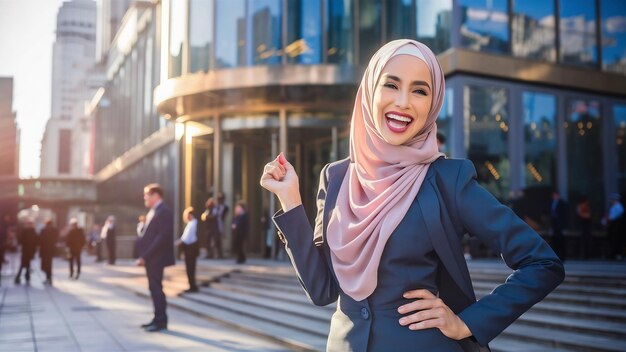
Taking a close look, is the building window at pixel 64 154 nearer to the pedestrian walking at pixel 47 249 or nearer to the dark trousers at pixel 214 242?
the pedestrian walking at pixel 47 249

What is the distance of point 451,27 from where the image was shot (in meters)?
15.1

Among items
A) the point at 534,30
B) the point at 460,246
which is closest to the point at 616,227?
the point at 534,30

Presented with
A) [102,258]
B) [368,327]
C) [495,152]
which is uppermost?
[495,152]

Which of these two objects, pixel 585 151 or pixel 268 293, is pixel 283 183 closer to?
pixel 268 293

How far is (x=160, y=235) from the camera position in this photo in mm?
8781

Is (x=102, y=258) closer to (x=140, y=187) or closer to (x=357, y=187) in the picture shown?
(x=140, y=187)

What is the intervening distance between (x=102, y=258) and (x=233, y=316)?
67.5 feet

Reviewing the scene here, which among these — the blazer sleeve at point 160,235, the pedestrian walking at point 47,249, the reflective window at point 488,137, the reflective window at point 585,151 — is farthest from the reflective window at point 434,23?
the pedestrian walking at point 47,249

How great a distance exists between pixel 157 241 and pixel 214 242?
9.67 meters

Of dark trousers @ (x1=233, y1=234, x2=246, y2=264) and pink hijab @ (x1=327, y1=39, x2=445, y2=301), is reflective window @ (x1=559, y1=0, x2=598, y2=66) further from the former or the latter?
pink hijab @ (x1=327, y1=39, x2=445, y2=301)

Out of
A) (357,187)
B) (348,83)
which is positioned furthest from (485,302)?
(348,83)

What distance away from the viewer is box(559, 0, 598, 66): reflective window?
1662cm

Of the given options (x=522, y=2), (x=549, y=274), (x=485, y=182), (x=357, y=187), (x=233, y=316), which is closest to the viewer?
(x=549, y=274)

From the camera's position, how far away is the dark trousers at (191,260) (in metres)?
12.7
